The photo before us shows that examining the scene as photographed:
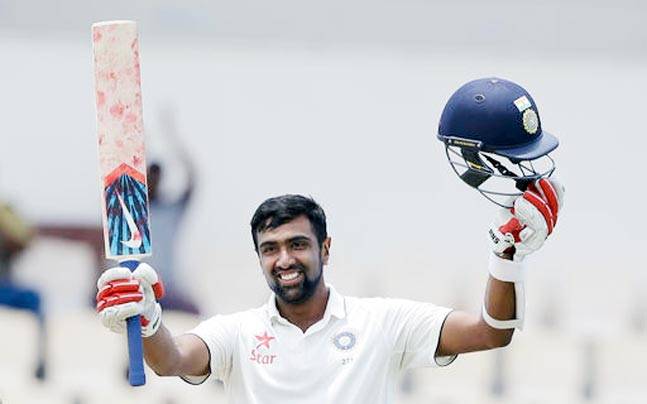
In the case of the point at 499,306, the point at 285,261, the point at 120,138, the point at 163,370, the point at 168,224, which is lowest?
the point at 163,370

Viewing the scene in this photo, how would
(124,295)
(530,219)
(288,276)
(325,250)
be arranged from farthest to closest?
(325,250) → (288,276) → (124,295) → (530,219)

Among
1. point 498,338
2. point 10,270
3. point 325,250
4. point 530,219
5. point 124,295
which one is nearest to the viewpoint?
point 530,219

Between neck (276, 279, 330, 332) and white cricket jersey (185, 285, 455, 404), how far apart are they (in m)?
0.01

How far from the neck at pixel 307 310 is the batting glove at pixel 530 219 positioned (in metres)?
0.49

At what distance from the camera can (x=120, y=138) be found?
4.34m

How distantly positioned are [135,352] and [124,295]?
133mm

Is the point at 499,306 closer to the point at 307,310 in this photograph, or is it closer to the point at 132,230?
the point at 307,310

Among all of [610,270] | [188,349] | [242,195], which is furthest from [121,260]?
[610,270]

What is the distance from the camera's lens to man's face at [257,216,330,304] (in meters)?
4.39

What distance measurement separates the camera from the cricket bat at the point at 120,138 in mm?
4309

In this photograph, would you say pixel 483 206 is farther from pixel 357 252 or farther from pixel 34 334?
pixel 34 334

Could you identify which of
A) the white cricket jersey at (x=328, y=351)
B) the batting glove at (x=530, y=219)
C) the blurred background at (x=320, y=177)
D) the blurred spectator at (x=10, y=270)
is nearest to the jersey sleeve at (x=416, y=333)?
the white cricket jersey at (x=328, y=351)

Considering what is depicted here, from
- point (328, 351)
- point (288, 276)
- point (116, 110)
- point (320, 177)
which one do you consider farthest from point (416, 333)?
point (320, 177)

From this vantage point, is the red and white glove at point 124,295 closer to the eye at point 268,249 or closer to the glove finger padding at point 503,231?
the eye at point 268,249
